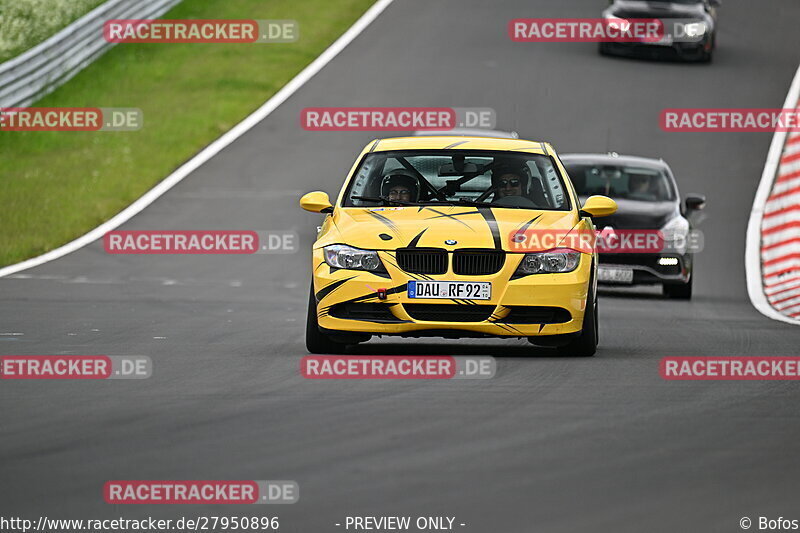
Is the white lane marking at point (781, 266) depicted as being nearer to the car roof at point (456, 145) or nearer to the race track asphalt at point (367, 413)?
the race track asphalt at point (367, 413)

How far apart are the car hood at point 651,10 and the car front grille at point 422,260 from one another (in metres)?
21.7

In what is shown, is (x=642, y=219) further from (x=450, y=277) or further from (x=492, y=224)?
(x=450, y=277)

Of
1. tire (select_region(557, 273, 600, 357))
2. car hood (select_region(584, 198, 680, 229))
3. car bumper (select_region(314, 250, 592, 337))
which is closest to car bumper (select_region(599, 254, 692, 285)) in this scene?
car hood (select_region(584, 198, 680, 229))

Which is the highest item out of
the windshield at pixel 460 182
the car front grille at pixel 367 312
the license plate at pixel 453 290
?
the windshield at pixel 460 182

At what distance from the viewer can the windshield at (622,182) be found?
18.8m

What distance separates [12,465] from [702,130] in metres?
24.4

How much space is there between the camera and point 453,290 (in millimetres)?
10172

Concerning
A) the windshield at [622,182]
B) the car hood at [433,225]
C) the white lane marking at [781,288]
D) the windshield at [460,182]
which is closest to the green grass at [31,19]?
the windshield at [622,182]

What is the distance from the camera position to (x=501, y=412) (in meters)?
8.13

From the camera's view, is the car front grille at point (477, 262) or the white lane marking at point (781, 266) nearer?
the car front grille at point (477, 262)

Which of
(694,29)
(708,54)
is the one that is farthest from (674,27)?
(708,54)

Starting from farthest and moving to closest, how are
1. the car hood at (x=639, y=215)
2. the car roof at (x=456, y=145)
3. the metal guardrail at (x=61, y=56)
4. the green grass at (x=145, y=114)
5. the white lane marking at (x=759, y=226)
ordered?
1. the metal guardrail at (x=61, y=56)
2. the green grass at (x=145, y=114)
3. the car hood at (x=639, y=215)
4. the white lane marking at (x=759, y=226)
5. the car roof at (x=456, y=145)

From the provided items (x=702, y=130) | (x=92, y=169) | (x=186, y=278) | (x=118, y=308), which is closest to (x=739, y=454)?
(x=118, y=308)

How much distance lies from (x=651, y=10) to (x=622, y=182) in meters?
12.7
